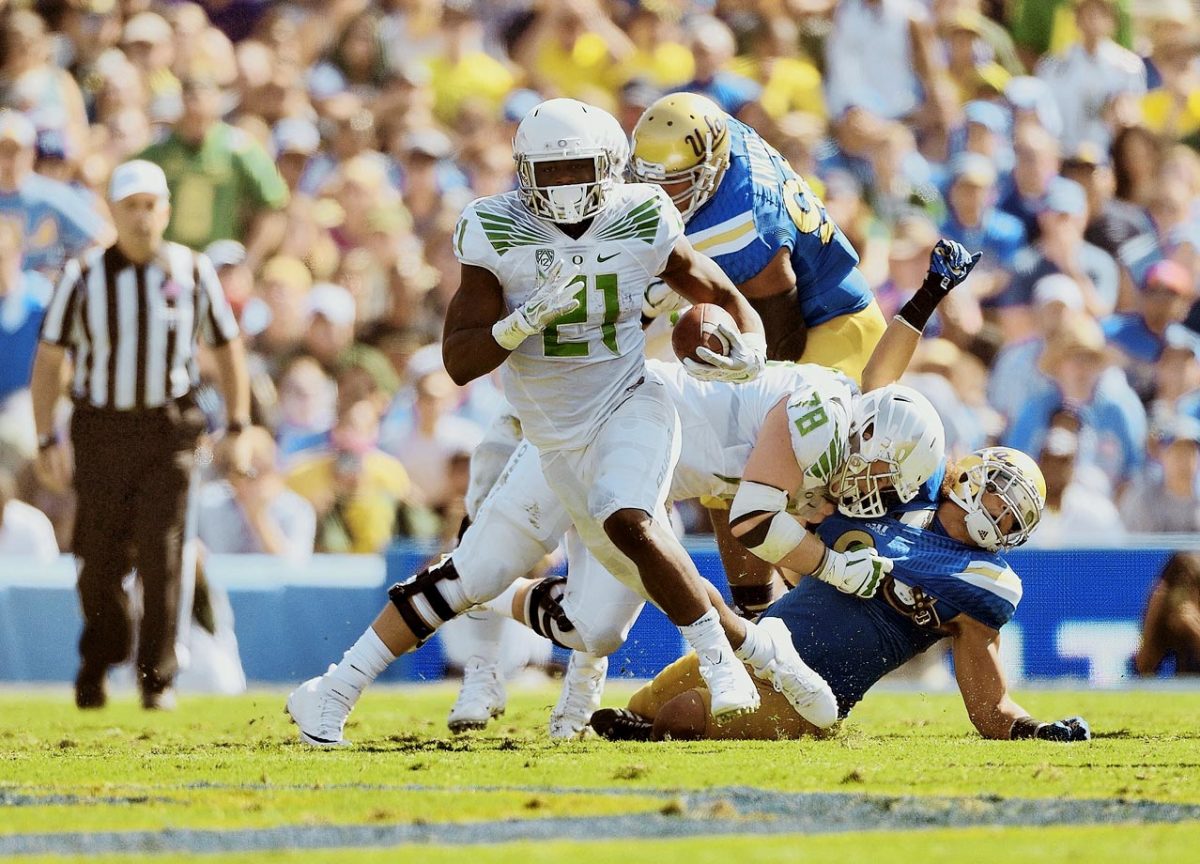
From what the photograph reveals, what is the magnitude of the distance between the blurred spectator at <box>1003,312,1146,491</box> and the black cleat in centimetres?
488

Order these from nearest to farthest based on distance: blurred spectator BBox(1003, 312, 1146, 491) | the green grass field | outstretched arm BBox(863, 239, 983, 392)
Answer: the green grass field → outstretched arm BBox(863, 239, 983, 392) → blurred spectator BBox(1003, 312, 1146, 491)

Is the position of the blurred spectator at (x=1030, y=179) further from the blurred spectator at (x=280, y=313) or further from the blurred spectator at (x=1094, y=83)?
the blurred spectator at (x=280, y=313)

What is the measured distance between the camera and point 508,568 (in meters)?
6.49

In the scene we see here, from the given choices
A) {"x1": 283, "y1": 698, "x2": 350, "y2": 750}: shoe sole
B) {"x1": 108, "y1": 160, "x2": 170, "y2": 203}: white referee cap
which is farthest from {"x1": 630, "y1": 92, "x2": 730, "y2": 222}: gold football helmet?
{"x1": 108, "y1": 160, "x2": 170, "y2": 203}: white referee cap

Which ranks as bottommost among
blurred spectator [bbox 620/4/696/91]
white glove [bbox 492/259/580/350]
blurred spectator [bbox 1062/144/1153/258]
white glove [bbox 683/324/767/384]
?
blurred spectator [bbox 1062/144/1153/258]

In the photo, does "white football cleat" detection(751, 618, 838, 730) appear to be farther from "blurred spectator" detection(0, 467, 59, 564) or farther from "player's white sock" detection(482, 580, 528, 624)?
"blurred spectator" detection(0, 467, 59, 564)

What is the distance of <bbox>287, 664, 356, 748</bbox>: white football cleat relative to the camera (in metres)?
6.45

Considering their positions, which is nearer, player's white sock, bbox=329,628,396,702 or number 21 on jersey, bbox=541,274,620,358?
number 21 on jersey, bbox=541,274,620,358

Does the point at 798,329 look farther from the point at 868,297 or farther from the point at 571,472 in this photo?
the point at 571,472

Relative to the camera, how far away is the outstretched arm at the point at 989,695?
21.2ft

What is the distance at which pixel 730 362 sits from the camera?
600cm

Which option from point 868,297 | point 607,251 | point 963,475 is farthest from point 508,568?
point 868,297

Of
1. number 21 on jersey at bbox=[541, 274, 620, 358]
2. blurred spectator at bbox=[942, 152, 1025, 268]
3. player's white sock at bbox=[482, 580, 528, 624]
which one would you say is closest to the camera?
number 21 on jersey at bbox=[541, 274, 620, 358]

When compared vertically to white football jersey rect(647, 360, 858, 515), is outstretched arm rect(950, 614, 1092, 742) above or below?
below
